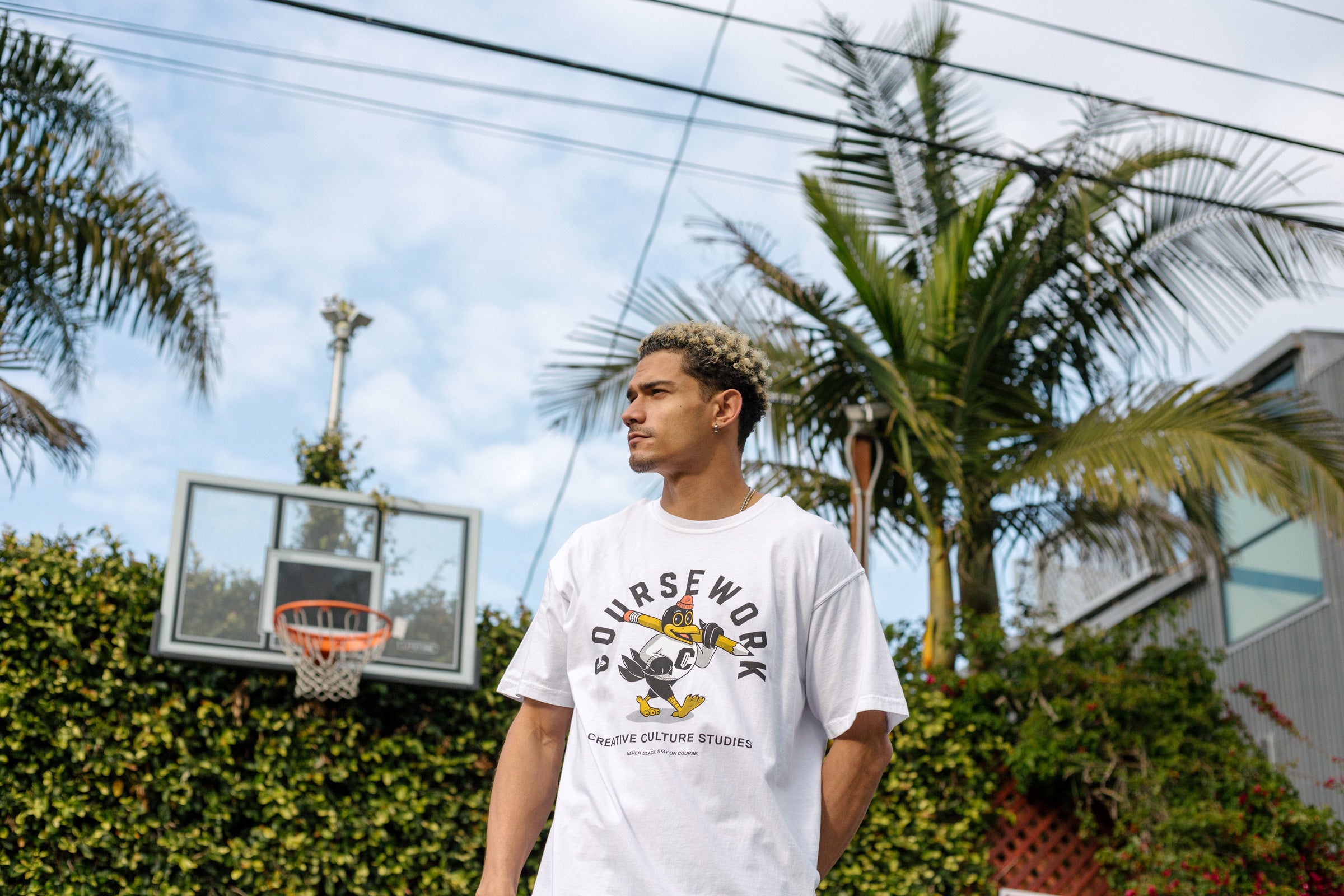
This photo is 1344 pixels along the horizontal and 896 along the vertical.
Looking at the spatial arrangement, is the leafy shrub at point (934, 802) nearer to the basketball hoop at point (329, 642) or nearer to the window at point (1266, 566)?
the basketball hoop at point (329, 642)

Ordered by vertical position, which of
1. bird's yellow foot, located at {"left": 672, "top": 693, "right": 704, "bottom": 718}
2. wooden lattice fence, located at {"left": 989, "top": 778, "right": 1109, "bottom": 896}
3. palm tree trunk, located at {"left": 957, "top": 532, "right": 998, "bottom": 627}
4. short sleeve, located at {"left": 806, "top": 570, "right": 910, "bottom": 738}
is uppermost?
palm tree trunk, located at {"left": 957, "top": 532, "right": 998, "bottom": 627}

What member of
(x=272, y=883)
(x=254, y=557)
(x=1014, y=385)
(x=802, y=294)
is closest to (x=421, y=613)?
(x=254, y=557)

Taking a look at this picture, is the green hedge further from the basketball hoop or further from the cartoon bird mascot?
the cartoon bird mascot

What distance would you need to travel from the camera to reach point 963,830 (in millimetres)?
7285

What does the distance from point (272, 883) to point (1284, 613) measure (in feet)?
33.3

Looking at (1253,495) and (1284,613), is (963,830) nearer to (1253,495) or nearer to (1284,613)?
(1253,495)

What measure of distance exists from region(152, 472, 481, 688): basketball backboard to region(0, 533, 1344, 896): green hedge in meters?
0.17

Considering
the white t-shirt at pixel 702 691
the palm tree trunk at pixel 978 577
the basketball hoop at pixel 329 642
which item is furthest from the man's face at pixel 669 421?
the palm tree trunk at pixel 978 577

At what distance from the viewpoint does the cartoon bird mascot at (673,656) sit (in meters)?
2.30

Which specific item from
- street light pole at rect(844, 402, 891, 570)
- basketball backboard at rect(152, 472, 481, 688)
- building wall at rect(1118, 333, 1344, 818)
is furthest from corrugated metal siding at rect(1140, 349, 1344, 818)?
basketball backboard at rect(152, 472, 481, 688)

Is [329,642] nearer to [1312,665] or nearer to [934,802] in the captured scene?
[934,802]

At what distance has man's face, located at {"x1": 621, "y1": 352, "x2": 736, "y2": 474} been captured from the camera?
2.57 meters

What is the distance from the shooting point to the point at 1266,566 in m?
13.0

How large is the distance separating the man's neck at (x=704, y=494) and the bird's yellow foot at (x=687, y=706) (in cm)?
40
